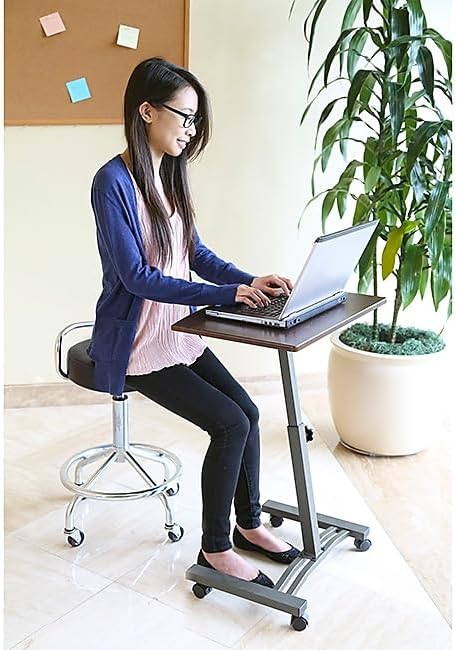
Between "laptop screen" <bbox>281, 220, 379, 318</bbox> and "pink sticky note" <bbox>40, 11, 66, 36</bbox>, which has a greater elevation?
"pink sticky note" <bbox>40, 11, 66, 36</bbox>

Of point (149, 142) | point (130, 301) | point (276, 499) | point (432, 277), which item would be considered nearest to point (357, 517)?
point (276, 499)

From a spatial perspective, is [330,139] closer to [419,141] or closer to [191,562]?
[419,141]

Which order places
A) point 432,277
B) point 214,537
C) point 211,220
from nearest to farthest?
point 214,537, point 432,277, point 211,220

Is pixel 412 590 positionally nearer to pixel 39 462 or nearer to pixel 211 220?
pixel 39 462

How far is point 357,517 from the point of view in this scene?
2.69 m

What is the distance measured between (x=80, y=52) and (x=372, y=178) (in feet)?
3.77

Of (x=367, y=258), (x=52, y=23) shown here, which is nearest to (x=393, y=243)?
(x=367, y=258)

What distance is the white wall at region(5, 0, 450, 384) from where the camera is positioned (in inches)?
130

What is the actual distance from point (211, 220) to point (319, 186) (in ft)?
1.45

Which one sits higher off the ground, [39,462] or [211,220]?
[211,220]

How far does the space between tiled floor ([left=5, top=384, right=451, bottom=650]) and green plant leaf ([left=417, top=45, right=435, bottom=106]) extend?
48.2 inches

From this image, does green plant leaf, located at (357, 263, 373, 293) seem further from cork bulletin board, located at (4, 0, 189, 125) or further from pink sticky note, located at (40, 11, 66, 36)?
pink sticky note, located at (40, 11, 66, 36)

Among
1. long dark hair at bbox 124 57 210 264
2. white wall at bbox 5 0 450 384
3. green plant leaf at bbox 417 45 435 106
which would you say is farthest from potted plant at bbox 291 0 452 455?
long dark hair at bbox 124 57 210 264

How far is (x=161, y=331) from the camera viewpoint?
232 centimetres
